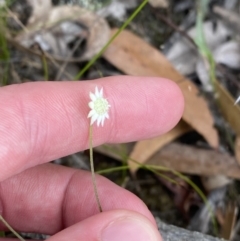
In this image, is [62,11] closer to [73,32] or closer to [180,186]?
[73,32]

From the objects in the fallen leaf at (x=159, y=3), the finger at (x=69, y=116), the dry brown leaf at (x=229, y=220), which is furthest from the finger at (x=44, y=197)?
the fallen leaf at (x=159, y=3)

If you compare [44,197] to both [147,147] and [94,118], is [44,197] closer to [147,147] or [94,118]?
[94,118]

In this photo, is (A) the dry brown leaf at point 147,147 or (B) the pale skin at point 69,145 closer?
(B) the pale skin at point 69,145

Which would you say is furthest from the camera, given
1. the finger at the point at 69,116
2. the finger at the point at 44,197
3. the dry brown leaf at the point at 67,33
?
the dry brown leaf at the point at 67,33

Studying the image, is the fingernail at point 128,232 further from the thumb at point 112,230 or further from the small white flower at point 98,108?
the small white flower at point 98,108

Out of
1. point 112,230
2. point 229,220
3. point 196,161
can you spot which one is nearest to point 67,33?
point 196,161

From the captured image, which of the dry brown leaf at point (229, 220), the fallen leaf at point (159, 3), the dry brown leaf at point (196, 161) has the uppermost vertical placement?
the fallen leaf at point (159, 3)

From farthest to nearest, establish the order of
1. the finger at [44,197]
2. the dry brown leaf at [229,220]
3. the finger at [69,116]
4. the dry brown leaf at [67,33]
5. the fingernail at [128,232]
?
the dry brown leaf at [67,33] → the dry brown leaf at [229,220] → the finger at [44,197] → the finger at [69,116] → the fingernail at [128,232]

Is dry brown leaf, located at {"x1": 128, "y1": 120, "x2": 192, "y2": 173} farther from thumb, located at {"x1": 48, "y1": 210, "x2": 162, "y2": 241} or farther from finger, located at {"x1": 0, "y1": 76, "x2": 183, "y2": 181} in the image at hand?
thumb, located at {"x1": 48, "y1": 210, "x2": 162, "y2": 241}
